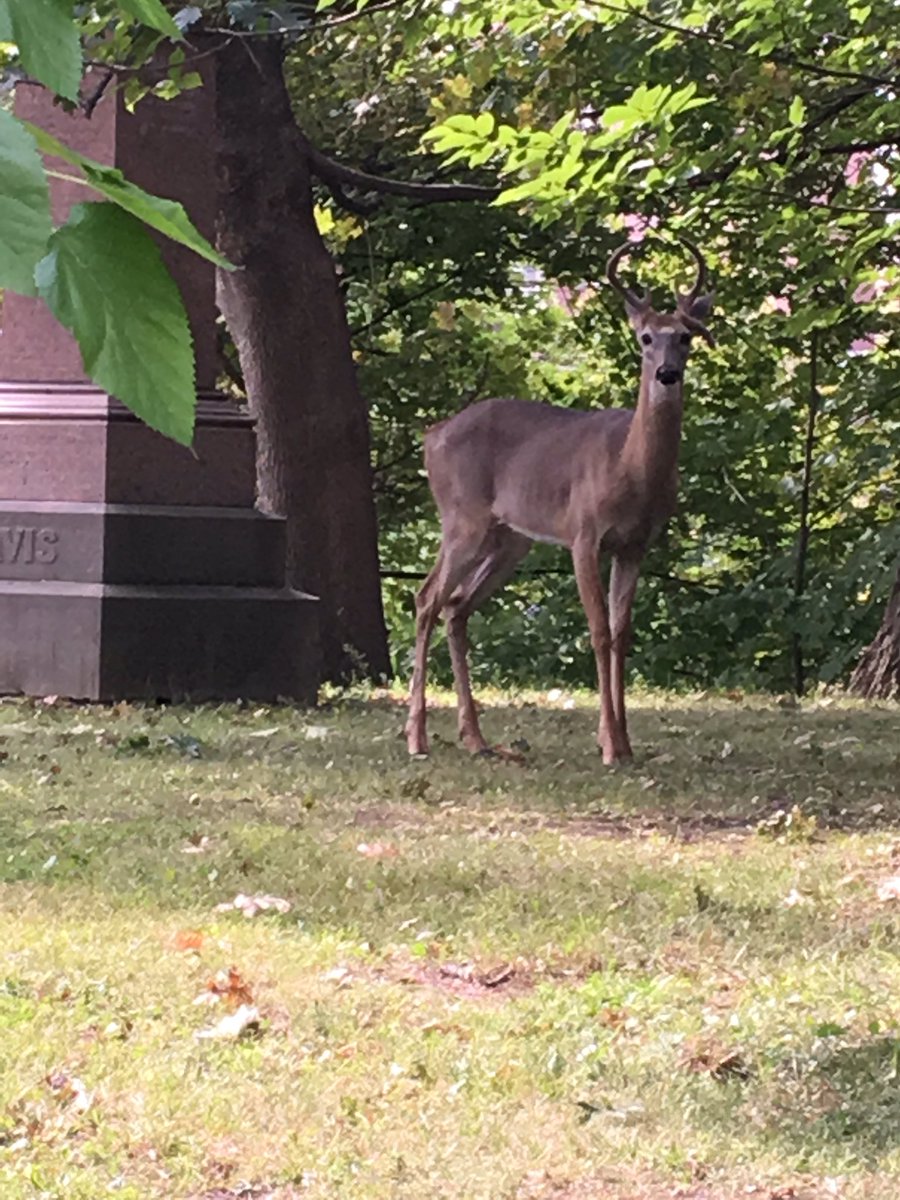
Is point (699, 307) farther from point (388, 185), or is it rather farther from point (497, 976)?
point (388, 185)

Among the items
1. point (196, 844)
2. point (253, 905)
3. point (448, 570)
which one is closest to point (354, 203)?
point (448, 570)

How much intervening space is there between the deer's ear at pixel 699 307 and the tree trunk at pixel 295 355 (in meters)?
5.28

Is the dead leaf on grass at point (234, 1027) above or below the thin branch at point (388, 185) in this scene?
below

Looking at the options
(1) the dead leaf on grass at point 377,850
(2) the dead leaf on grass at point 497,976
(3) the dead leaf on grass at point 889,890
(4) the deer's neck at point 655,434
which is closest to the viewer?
(2) the dead leaf on grass at point 497,976

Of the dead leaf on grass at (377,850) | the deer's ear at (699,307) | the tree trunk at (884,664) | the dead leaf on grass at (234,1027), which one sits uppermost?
the deer's ear at (699,307)

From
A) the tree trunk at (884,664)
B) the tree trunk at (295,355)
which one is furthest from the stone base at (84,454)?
the tree trunk at (884,664)

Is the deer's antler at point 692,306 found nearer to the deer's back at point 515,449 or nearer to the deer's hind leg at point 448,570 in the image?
the deer's back at point 515,449

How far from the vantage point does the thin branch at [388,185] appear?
15023 mm

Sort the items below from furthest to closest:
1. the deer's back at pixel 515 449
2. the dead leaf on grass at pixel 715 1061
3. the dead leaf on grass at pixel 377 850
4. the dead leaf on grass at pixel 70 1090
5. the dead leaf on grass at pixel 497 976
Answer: the deer's back at pixel 515 449, the dead leaf on grass at pixel 377 850, the dead leaf on grass at pixel 497 976, the dead leaf on grass at pixel 715 1061, the dead leaf on grass at pixel 70 1090

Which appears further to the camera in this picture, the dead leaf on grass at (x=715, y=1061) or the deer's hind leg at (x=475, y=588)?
the deer's hind leg at (x=475, y=588)

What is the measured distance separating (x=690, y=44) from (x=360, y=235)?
7.08 metres

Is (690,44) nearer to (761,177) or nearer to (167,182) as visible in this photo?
(761,177)

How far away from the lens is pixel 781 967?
196 inches

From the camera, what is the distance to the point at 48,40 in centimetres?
109
